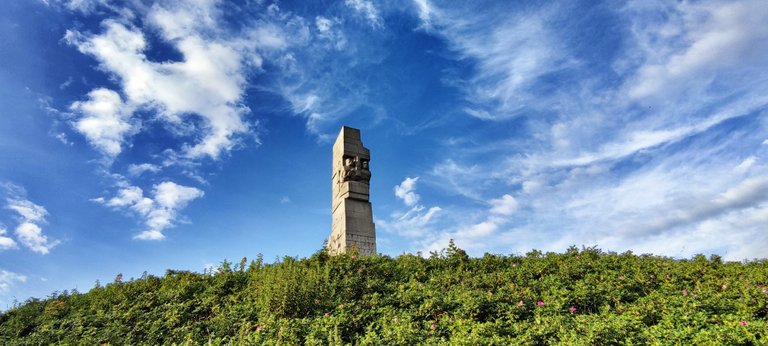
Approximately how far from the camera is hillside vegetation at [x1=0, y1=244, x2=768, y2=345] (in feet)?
16.2

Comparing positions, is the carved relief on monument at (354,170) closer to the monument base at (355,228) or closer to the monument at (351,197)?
the monument at (351,197)

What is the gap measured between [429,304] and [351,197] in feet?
23.7

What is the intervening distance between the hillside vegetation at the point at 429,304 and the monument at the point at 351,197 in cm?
330

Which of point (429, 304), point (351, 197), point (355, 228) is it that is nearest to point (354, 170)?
point (351, 197)

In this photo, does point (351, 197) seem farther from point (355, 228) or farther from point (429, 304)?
point (429, 304)

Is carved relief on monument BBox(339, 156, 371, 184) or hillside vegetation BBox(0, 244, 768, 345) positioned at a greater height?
carved relief on monument BBox(339, 156, 371, 184)

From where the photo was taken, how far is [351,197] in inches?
505

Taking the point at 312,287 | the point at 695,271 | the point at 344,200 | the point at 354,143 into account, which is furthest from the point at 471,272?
the point at 354,143

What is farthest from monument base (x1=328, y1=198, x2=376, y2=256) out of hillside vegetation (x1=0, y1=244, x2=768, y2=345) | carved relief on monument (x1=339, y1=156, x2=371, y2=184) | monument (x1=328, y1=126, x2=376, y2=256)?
hillside vegetation (x1=0, y1=244, x2=768, y2=345)

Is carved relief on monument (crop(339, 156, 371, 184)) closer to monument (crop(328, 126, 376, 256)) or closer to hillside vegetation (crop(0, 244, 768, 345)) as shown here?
monument (crop(328, 126, 376, 256))

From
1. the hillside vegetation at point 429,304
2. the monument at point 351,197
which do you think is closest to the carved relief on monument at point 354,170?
the monument at point 351,197

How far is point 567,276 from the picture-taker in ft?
23.9

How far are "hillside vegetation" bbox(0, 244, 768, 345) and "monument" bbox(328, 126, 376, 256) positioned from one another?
330cm

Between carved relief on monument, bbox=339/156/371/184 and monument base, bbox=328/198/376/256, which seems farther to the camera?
carved relief on monument, bbox=339/156/371/184
